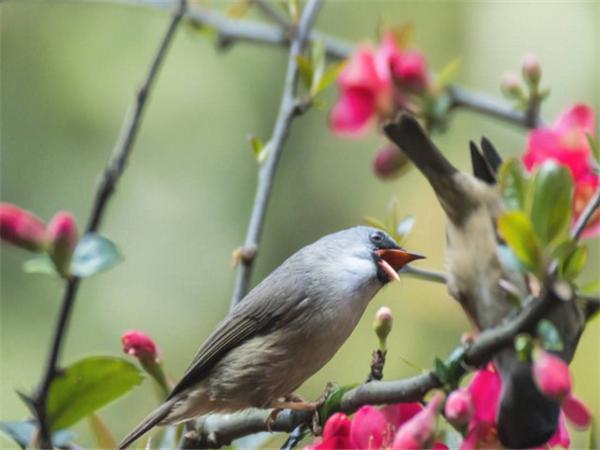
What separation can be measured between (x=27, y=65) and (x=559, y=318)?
6507mm

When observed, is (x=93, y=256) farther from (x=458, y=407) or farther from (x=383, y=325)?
(x=458, y=407)

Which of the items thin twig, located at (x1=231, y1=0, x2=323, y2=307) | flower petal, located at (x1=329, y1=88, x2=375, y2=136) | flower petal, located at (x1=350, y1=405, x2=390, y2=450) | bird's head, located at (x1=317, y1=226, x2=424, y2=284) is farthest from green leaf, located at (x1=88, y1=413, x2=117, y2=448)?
flower petal, located at (x1=329, y1=88, x2=375, y2=136)

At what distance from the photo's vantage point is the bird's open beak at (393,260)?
225cm

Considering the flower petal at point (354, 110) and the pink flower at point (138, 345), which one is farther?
the flower petal at point (354, 110)

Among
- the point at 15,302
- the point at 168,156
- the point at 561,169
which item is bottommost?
the point at 15,302

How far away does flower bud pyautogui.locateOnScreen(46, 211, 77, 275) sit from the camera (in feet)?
6.17

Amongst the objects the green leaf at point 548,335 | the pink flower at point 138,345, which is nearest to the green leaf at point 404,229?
the pink flower at point 138,345

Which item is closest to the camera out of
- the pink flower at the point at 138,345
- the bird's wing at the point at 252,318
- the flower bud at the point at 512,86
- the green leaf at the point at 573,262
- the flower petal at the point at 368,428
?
the green leaf at the point at 573,262

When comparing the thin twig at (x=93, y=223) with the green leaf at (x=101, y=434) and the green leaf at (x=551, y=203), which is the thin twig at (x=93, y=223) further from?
the green leaf at (x=551, y=203)

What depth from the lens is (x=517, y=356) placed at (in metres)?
1.44

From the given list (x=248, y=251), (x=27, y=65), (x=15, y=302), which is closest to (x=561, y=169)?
(x=248, y=251)

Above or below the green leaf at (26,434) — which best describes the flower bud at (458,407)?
above

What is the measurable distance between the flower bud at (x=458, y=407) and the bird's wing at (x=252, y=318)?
1.13 m

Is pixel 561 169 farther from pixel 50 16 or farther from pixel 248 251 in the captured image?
pixel 50 16
